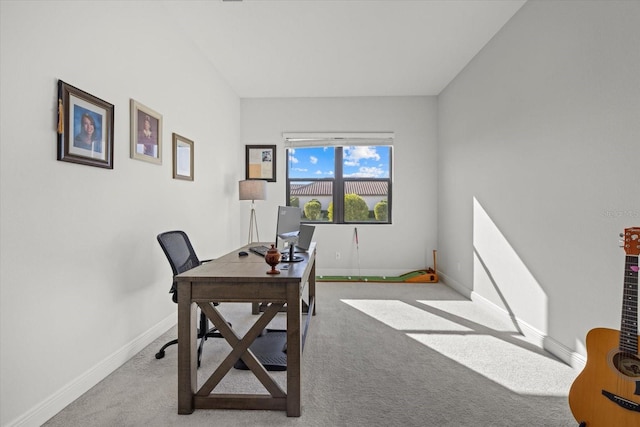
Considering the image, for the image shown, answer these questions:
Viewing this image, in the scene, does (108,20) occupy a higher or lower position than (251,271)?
higher

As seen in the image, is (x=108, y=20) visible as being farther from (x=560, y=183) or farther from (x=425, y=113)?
(x=425, y=113)

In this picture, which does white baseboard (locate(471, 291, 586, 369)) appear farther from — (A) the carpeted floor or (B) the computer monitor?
(B) the computer monitor

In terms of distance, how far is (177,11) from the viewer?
9.86ft

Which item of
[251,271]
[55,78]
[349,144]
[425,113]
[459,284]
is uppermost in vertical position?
[425,113]

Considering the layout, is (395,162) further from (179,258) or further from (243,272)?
(243,272)

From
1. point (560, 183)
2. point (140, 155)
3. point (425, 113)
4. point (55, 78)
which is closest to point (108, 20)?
point (55, 78)

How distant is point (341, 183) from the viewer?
18.0 feet

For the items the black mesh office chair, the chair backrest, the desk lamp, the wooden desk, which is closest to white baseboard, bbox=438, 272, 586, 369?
the wooden desk

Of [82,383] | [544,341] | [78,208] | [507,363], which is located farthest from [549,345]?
[78,208]

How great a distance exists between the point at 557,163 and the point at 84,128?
334cm

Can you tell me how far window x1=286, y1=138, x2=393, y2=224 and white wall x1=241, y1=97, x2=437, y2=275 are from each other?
0.58 ft

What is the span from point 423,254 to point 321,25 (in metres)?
3.70

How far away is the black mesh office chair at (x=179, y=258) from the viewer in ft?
7.77

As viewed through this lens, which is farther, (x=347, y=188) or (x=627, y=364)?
(x=347, y=188)
